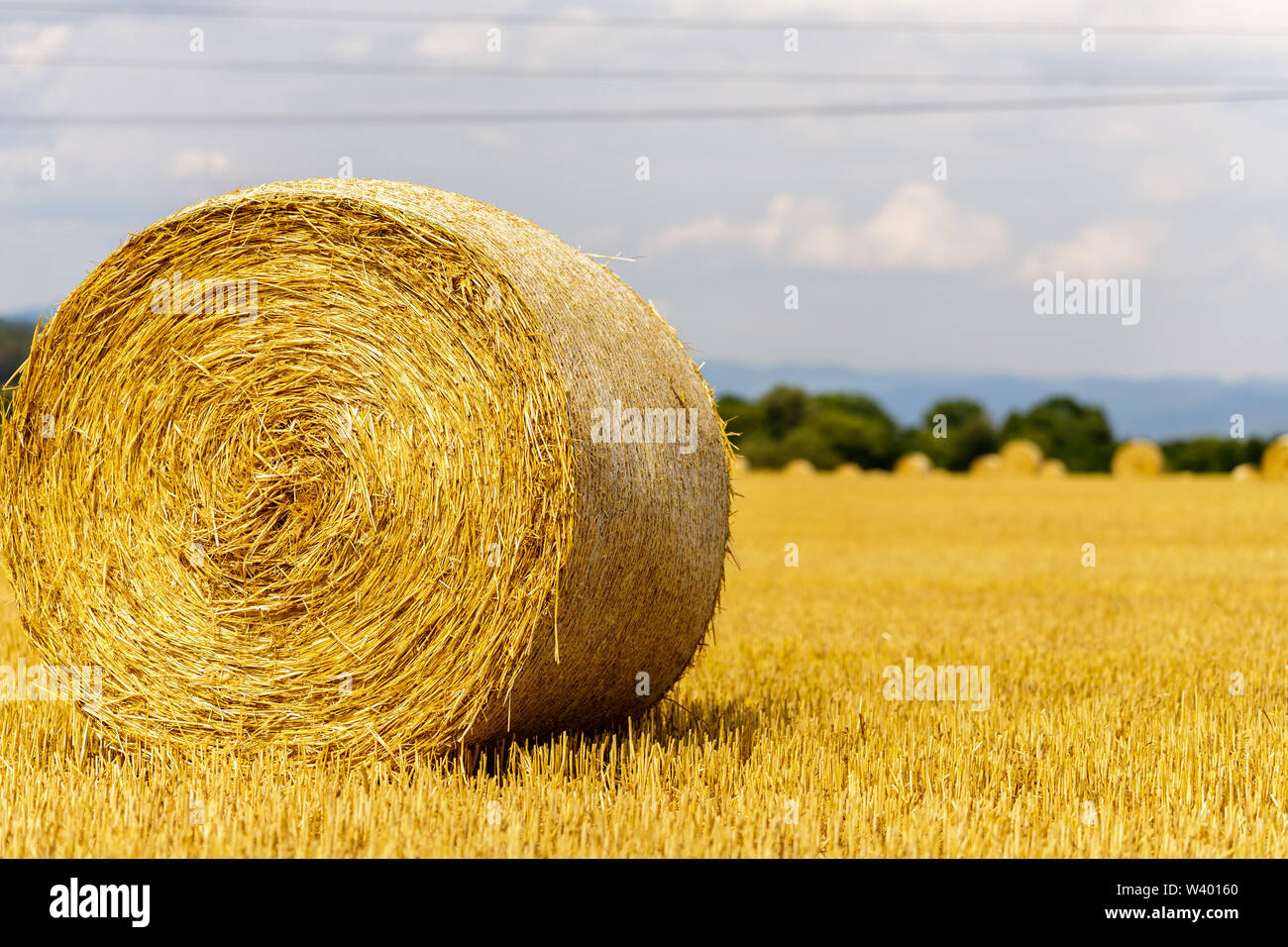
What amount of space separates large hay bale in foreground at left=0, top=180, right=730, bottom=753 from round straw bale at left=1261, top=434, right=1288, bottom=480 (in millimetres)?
29067

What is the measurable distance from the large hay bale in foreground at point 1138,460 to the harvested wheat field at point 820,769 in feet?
84.8

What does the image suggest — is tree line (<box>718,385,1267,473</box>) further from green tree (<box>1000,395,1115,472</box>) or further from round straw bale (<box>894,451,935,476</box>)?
round straw bale (<box>894,451,935,476</box>)

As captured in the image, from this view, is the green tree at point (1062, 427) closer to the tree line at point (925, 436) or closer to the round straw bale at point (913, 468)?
the tree line at point (925, 436)

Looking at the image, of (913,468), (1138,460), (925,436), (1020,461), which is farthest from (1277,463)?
(925,436)

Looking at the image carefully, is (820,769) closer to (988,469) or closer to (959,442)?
(988,469)

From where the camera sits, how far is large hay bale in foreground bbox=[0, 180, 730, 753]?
18.6 ft

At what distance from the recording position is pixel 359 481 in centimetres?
588

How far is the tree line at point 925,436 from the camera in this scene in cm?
4956

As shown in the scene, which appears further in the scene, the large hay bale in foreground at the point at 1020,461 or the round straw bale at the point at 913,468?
the round straw bale at the point at 913,468

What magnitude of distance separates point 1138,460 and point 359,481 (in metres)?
33.8

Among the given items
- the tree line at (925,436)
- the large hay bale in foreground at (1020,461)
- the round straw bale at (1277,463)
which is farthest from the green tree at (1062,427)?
the round straw bale at (1277,463)

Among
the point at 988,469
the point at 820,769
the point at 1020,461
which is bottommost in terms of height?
the point at 820,769

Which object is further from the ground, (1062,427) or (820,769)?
(1062,427)

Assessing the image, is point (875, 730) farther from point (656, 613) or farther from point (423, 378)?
point (423, 378)
